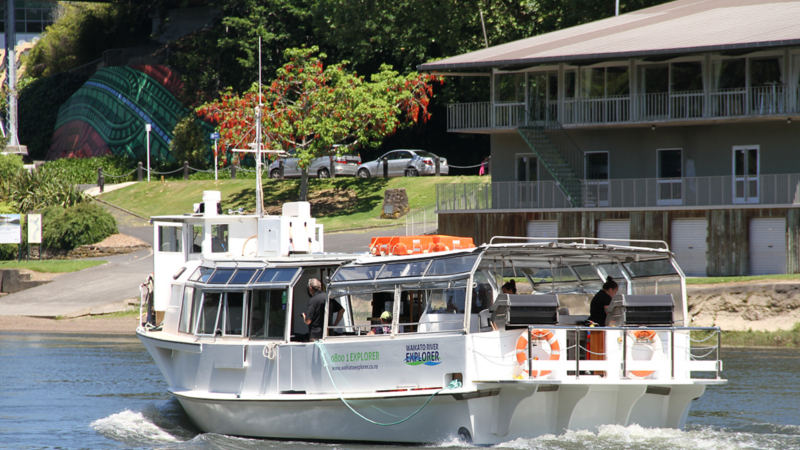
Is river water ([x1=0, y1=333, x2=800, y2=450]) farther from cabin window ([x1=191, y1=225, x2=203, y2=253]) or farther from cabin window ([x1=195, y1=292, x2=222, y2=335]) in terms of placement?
cabin window ([x1=191, y1=225, x2=203, y2=253])

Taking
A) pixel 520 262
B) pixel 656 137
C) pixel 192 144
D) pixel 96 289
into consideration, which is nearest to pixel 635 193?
pixel 656 137

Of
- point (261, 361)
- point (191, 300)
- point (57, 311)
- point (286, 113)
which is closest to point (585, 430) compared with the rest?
point (261, 361)

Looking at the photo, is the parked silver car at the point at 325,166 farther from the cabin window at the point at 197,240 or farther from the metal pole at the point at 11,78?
the cabin window at the point at 197,240

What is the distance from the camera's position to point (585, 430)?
18234 millimetres

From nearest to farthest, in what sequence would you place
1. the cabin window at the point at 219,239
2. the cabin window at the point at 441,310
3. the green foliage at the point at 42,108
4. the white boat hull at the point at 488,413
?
the white boat hull at the point at 488,413 < the cabin window at the point at 441,310 < the cabin window at the point at 219,239 < the green foliage at the point at 42,108

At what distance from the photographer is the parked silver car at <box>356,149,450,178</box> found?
201 ft

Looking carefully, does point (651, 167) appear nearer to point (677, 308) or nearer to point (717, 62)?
point (717, 62)

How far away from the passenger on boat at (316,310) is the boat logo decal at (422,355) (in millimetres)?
1865

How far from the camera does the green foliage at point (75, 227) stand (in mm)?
50562

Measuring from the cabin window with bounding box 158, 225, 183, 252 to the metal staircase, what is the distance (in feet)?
76.5

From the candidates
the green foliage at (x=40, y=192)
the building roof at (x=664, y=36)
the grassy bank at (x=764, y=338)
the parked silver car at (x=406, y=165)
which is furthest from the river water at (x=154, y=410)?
the parked silver car at (x=406, y=165)

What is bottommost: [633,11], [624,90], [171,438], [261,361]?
[171,438]

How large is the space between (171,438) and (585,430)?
7978mm

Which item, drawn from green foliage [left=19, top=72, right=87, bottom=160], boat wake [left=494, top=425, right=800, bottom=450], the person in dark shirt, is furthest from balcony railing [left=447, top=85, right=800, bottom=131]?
green foliage [left=19, top=72, right=87, bottom=160]
